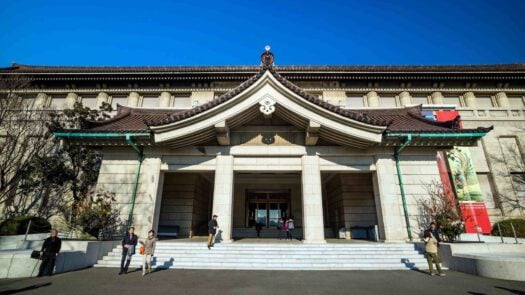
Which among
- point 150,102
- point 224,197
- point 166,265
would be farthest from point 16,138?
point 224,197

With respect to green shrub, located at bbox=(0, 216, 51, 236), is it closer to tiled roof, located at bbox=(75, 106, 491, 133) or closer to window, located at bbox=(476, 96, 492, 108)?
tiled roof, located at bbox=(75, 106, 491, 133)

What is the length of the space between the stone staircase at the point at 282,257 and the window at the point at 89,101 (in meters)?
19.6

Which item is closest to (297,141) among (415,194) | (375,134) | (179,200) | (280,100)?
(280,100)

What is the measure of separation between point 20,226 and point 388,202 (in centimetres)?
2093

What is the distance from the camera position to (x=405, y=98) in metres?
23.0

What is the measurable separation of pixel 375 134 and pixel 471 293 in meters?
7.00

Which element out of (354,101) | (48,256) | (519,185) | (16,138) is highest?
(354,101)

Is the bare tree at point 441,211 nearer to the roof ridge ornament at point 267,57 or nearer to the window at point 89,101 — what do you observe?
the roof ridge ornament at point 267,57

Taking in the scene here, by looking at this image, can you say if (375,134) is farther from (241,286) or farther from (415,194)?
(241,286)

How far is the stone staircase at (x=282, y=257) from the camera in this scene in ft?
27.8

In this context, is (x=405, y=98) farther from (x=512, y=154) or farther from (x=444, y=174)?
(x=444, y=174)

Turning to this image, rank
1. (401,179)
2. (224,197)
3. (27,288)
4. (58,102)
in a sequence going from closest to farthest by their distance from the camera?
(27,288)
(224,197)
(401,179)
(58,102)

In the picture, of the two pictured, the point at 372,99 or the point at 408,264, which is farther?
the point at 372,99

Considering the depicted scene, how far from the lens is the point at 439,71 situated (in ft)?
73.8
